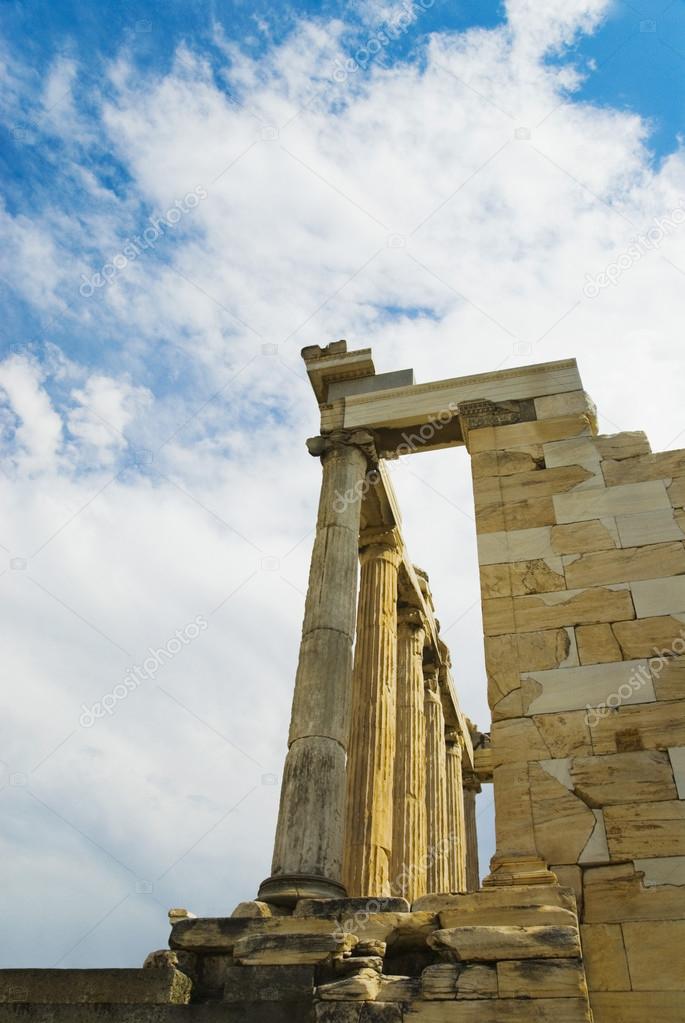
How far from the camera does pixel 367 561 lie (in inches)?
937

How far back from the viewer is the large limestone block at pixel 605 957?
30.8 feet

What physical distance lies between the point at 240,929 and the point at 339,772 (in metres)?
4.34

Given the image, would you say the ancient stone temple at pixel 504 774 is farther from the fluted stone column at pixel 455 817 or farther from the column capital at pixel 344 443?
the fluted stone column at pixel 455 817

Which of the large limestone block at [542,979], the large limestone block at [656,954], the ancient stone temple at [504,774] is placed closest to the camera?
the large limestone block at [542,979]

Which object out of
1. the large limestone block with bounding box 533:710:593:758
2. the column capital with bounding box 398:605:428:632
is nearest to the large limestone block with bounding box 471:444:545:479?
the large limestone block with bounding box 533:710:593:758

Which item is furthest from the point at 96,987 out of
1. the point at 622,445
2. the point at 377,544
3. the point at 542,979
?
the point at 377,544

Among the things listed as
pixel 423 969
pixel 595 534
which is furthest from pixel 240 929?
pixel 595 534

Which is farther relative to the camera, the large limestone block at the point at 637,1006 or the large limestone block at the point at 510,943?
the large limestone block at the point at 637,1006

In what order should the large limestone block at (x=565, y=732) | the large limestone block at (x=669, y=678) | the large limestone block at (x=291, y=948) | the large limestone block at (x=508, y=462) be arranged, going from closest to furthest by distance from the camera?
1. the large limestone block at (x=291, y=948)
2. the large limestone block at (x=565, y=732)
3. the large limestone block at (x=669, y=678)
4. the large limestone block at (x=508, y=462)

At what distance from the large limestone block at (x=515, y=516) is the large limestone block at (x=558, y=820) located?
469cm

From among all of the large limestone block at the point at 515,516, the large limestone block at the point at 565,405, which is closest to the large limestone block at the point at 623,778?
the large limestone block at the point at 515,516

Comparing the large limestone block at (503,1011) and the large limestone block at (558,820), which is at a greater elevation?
the large limestone block at (558,820)

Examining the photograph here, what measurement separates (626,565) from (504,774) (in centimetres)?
420

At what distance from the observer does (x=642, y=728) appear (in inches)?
453
